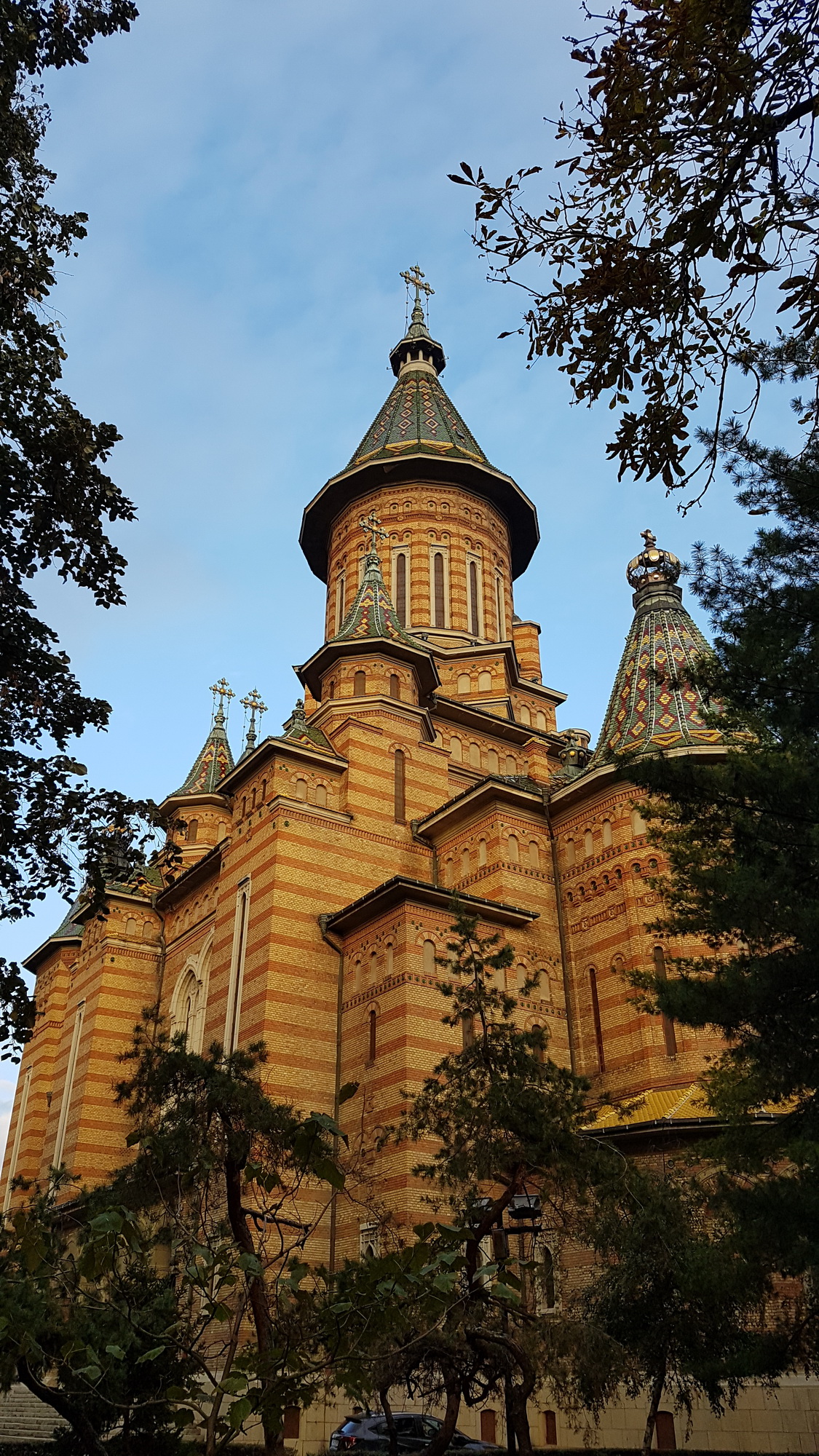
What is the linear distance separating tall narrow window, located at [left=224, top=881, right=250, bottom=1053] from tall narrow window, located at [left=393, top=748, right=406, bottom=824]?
10.5 feet

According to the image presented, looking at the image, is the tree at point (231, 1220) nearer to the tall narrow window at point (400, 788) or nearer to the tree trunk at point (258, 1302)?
the tree trunk at point (258, 1302)

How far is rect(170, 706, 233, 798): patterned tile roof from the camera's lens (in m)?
31.4

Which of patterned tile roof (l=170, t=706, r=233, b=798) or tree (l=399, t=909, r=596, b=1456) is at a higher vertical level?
patterned tile roof (l=170, t=706, r=233, b=798)

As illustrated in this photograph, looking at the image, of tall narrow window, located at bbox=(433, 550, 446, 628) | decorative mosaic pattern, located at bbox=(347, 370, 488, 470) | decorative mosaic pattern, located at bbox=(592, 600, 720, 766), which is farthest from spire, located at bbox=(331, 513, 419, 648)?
decorative mosaic pattern, located at bbox=(347, 370, 488, 470)

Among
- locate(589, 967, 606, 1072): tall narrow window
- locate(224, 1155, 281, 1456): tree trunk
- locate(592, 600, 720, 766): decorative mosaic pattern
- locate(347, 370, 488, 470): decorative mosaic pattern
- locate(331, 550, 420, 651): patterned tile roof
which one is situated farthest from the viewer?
locate(347, 370, 488, 470): decorative mosaic pattern

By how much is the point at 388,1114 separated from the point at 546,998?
151 inches

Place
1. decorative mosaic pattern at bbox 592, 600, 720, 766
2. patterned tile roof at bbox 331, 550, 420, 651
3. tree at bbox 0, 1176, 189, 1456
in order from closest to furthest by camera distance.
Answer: tree at bbox 0, 1176, 189, 1456
decorative mosaic pattern at bbox 592, 600, 720, 766
patterned tile roof at bbox 331, 550, 420, 651

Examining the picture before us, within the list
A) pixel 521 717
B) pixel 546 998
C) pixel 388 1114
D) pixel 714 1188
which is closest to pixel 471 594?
pixel 521 717

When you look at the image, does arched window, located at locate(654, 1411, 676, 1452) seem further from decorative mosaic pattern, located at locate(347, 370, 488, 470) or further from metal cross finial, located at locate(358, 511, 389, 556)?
decorative mosaic pattern, located at locate(347, 370, 488, 470)

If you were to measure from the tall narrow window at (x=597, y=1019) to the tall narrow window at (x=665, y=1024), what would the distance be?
1.15m

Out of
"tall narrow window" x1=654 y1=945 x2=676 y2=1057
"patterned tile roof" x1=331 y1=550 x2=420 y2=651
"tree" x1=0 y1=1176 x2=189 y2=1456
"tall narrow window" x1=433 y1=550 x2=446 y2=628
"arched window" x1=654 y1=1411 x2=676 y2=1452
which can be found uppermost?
"tall narrow window" x1=433 y1=550 x2=446 y2=628

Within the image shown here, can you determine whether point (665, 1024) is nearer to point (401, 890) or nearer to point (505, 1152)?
point (401, 890)

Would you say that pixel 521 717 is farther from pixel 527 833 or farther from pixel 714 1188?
pixel 714 1188

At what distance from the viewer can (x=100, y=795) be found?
9328 millimetres
